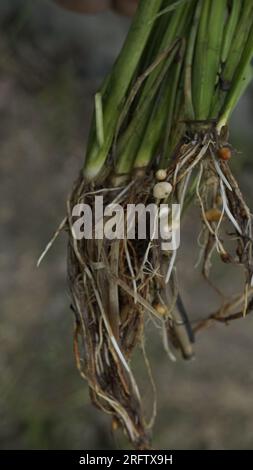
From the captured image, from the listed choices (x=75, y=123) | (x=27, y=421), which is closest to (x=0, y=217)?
(x=75, y=123)

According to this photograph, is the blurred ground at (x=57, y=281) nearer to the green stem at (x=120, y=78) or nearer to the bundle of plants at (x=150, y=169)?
the bundle of plants at (x=150, y=169)

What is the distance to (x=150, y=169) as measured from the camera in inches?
25.4

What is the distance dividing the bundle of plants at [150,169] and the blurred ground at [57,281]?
600mm

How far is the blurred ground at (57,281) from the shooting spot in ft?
4.17

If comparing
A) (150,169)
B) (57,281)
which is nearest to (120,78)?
(150,169)

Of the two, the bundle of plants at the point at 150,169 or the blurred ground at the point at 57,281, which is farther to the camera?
the blurred ground at the point at 57,281

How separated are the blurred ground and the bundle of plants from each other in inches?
23.6

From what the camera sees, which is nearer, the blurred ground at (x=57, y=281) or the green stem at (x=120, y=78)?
the green stem at (x=120, y=78)

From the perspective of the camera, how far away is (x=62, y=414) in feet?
4.15

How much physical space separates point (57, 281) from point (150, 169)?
2.46ft

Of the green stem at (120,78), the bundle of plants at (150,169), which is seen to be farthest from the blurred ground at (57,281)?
the green stem at (120,78)

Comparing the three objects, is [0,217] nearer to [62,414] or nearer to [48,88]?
[48,88]

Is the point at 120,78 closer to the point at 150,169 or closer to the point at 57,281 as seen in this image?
the point at 150,169

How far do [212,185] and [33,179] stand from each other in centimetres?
78
